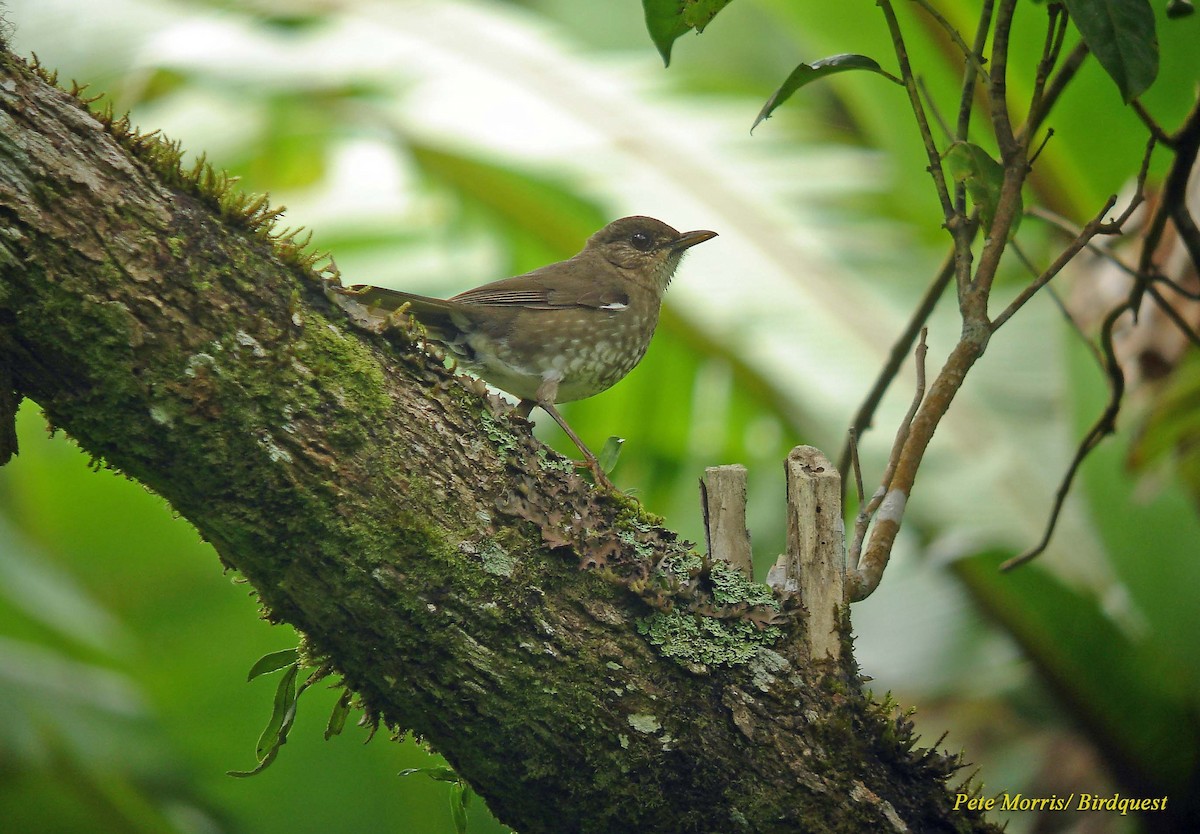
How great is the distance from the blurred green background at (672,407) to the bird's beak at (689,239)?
0.50 meters

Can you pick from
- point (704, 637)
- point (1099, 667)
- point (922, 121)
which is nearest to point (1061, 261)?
point (922, 121)

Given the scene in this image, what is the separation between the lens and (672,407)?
595 cm

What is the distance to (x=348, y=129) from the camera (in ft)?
19.5

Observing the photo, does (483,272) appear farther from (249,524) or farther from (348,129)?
(249,524)

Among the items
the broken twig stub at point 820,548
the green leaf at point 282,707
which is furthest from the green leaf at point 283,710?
the broken twig stub at point 820,548

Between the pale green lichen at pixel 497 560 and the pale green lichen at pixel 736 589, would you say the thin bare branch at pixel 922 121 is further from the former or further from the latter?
the pale green lichen at pixel 497 560

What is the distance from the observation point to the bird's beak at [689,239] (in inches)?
195

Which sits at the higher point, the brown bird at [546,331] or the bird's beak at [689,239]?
the bird's beak at [689,239]

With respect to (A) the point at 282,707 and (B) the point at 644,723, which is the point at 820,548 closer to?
(B) the point at 644,723

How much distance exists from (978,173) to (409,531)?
1739mm

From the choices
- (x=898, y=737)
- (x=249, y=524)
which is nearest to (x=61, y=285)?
(x=249, y=524)

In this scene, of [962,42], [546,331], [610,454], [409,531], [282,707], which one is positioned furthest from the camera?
[546,331]

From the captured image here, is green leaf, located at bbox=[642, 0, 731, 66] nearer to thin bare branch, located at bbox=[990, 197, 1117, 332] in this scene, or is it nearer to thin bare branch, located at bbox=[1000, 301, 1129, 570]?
thin bare branch, located at bbox=[990, 197, 1117, 332]

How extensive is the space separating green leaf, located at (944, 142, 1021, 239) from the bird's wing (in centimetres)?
202
